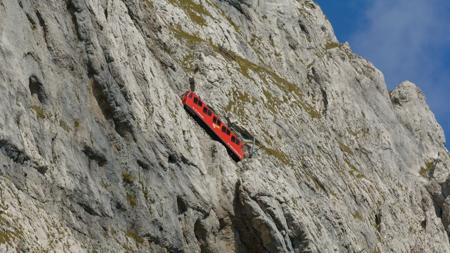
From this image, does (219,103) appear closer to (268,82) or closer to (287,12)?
(268,82)

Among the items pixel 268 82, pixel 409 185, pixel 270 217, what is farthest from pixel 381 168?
pixel 270 217

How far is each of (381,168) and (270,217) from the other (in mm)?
39867

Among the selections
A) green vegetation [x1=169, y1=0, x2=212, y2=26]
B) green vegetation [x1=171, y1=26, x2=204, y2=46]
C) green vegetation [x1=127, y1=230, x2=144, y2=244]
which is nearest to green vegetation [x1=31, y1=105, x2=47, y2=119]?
green vegetation [x1=127, y1=230, x2=144, y2=244]

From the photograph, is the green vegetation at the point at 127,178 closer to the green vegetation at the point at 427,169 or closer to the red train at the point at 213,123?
the red train at the point at 213,123

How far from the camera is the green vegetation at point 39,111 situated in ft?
160

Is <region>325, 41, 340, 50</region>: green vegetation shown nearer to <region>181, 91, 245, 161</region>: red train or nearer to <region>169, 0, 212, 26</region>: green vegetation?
<region>169, 0, 212, 26</region>: green vegetation

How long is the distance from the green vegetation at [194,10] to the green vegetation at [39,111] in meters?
44.2

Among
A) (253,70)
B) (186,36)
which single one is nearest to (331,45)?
(253,70)

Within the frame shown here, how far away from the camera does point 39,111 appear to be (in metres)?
49.2

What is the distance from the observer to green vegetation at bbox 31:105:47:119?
48.8m

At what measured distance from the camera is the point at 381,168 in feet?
330

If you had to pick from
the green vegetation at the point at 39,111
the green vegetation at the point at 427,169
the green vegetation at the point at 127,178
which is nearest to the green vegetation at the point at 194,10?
the green vegetation at the point at 427,169

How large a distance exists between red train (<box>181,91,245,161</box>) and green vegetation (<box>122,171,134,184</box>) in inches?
541

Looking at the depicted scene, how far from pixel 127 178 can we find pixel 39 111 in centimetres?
827
